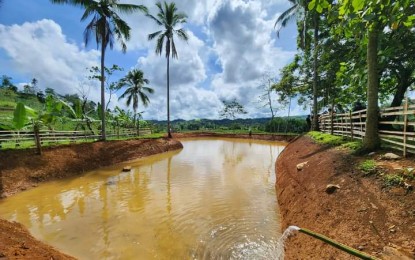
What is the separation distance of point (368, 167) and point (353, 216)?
1.86m

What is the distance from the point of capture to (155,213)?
794 cm

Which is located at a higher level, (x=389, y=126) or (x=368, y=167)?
(x=389, y=126)

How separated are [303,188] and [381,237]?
3596 millimetres

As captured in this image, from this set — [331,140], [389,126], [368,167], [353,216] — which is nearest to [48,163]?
[353,216]

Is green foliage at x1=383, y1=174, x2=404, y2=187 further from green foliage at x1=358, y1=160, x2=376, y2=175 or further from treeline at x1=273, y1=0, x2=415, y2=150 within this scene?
treeline at x1=273, y1=0, x2=415, y2=150

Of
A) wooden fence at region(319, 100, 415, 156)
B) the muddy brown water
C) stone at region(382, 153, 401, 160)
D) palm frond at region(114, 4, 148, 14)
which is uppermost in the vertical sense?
palm frond at region(114, 4, 148, 14)

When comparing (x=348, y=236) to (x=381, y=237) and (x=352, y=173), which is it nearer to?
(x=381, y=237)

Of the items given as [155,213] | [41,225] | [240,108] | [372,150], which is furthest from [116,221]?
[240,108]

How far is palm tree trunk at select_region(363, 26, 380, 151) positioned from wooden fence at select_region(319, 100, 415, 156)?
246mm

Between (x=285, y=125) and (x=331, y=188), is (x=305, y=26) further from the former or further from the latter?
(x=285, y=125)

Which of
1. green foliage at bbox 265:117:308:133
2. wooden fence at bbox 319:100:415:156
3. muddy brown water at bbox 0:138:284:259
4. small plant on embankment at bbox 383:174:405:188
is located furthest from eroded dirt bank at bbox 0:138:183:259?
green foliage at bbox 265:117:308:133

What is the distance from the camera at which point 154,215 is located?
777 cm

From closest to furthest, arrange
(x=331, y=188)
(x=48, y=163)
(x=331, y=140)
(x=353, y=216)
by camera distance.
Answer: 1. (x=353, y=216)
2. (x=331, y=188)
3. (x=331, y=140)
4. (x=48, y=163)

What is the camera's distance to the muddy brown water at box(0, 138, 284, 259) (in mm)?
5758
